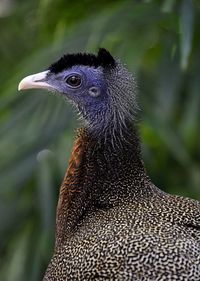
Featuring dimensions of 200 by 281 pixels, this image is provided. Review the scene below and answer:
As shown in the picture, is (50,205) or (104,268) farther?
(50,205)

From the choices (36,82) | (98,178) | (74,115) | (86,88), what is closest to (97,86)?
(86,88)

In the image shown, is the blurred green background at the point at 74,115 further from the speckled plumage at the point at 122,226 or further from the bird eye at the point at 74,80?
the speckled plumage at the point at 122,226

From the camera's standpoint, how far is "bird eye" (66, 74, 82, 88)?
18.6 ft

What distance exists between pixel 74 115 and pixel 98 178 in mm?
1189

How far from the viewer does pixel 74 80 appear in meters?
5.68

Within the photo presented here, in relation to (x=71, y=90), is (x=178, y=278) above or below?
below

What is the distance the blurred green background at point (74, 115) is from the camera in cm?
680

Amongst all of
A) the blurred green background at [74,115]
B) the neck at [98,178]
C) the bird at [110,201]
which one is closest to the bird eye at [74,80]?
the bird at [110,201]

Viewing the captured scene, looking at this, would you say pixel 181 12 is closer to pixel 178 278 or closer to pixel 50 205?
pixel 50 205

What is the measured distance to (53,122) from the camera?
22.5 ft

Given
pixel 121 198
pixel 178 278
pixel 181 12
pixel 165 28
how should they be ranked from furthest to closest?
pixel 165 28
pixel 181 12
pixel 121 198
pixel 178 278

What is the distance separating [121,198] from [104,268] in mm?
Answer: 411

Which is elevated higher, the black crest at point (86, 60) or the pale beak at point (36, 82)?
the black crest at point (86, 60)

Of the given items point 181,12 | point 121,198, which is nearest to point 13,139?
point 181,12
